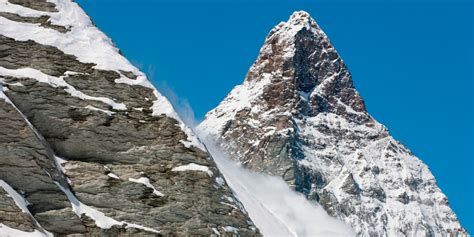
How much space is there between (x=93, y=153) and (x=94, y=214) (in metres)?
2.81

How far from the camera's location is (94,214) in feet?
102

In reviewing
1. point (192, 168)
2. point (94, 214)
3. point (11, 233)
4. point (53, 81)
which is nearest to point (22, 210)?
point (11, 233)

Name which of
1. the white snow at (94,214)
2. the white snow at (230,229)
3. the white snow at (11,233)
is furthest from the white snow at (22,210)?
the white snow at (230,229)

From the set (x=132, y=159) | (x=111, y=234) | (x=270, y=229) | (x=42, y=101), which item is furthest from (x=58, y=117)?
(x=270, y=229)

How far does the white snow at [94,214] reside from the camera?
101 feet

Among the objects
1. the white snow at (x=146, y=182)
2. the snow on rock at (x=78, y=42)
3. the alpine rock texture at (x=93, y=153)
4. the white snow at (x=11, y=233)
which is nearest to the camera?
the white snow at (x=11, y=233)

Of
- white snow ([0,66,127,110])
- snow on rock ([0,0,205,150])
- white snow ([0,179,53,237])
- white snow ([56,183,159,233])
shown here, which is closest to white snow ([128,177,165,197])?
white snow ([56,183,159,233])

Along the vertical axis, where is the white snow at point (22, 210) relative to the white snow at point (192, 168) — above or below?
below

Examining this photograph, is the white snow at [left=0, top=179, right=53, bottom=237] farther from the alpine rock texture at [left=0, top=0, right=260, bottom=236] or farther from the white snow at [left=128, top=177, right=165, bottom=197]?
the white snow at [left=128, top=177, right=165, bottom=197]

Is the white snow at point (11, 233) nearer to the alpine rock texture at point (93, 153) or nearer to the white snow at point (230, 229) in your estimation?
the alpine rock texture at point (93, 153)

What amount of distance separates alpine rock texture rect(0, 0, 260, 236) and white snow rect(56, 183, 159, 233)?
0.14ft

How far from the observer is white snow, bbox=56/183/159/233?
3089 centimetres

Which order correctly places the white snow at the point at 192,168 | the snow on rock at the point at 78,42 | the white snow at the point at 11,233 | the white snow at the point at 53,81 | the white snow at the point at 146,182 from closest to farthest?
the white snow at the point at 11,233 → the white snow at the point at 146,182 → the white snow at the point at 192,168 → the white snow at the point at 53,81 → the snow on rock at the point at 78,42

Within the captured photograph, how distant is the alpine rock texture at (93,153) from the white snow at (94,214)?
4 cm
